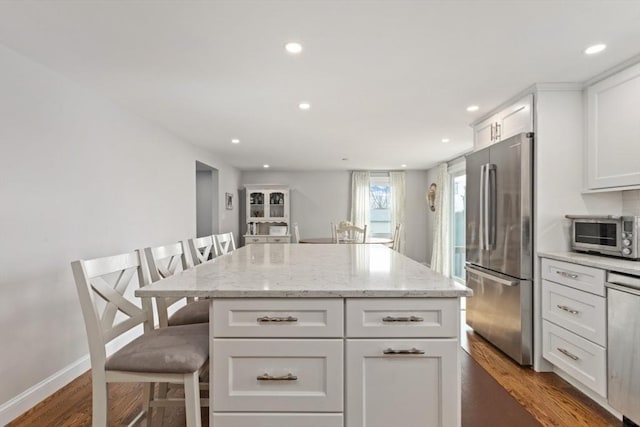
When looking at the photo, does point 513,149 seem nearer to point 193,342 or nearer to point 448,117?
point 448,117

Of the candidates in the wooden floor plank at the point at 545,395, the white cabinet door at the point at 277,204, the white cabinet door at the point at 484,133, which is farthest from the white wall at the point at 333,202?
the wooden floor plank at the point at 545,395

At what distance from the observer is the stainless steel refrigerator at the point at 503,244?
8.60 ft

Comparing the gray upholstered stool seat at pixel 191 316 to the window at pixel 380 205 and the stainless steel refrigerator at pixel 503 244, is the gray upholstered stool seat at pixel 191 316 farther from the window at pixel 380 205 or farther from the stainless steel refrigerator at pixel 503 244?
the window at pixel 380 205

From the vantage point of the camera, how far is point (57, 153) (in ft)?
7.69

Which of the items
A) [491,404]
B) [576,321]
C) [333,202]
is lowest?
[491,404]

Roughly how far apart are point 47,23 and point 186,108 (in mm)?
1379

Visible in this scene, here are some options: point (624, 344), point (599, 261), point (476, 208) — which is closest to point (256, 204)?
point (476, 208)

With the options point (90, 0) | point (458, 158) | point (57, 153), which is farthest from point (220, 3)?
point (458, 158)

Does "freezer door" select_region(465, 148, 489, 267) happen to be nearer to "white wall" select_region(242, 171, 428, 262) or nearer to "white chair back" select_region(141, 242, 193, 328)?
"white chair back" select_region(141, 242, 193, 328)

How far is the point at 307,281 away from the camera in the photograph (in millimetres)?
1405

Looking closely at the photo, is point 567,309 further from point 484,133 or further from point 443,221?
point 443,221

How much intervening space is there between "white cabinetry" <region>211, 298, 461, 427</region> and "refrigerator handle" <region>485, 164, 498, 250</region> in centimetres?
202

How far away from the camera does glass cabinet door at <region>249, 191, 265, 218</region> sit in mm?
7195

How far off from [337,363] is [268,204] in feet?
19.9
